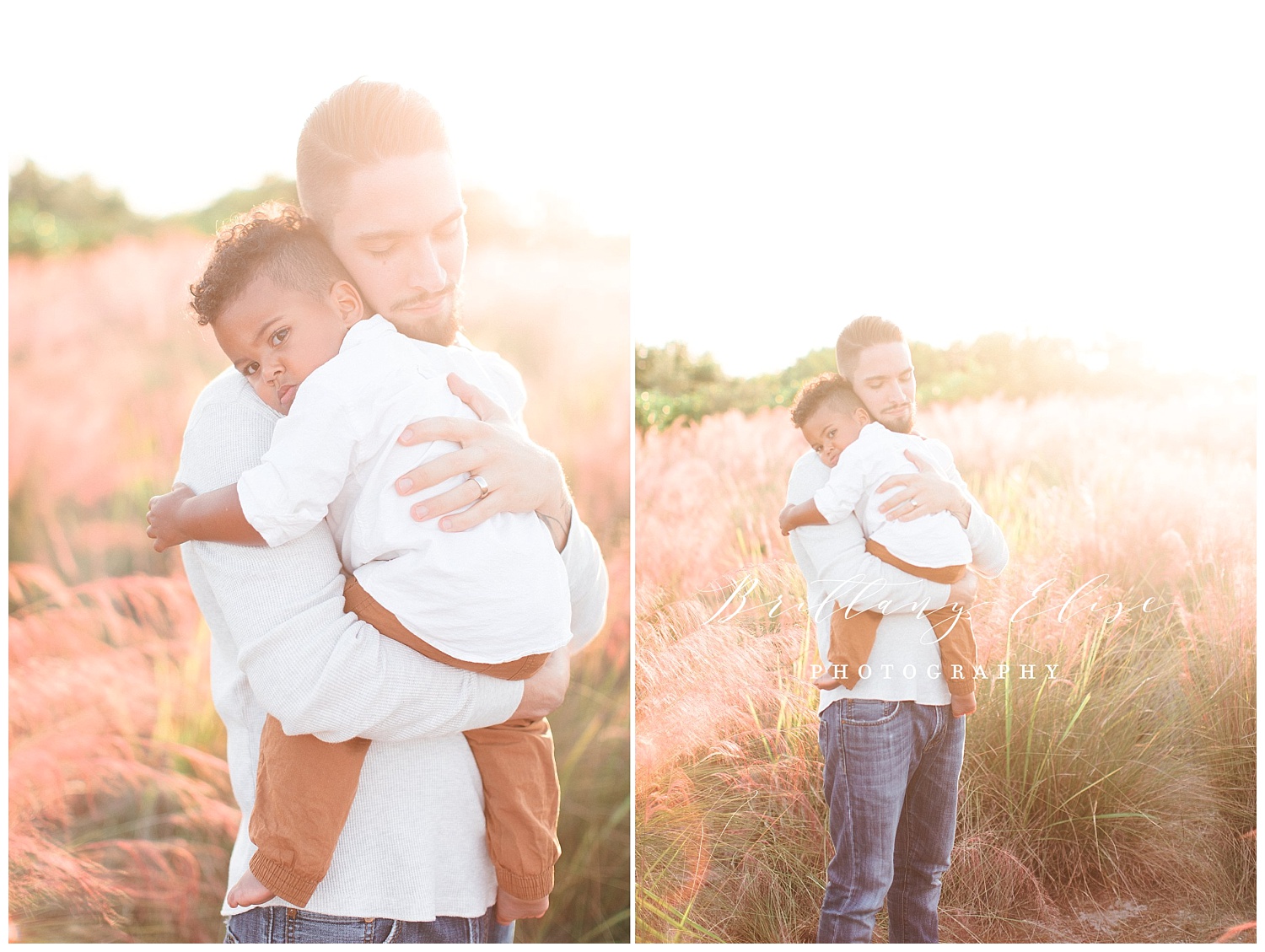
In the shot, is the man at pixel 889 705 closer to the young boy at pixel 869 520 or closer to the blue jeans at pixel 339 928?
the young boy at pixel 869 520

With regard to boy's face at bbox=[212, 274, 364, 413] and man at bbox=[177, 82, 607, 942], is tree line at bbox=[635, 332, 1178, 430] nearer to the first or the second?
man at bbox=[177, 82, 607, 942]

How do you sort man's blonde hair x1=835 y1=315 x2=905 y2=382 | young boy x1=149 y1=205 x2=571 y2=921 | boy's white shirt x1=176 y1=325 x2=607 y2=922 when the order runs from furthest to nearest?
man's blonde hair x1=835 y1=315 x2=905 y2=382
young boy x1=149 y1=205 x2=571 y2=921
boy's white shirt x1=176 y1=325 x2=607 y2=922

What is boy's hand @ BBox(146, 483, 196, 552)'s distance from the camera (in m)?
1.60

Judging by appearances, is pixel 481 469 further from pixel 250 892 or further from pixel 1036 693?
pixel 1036 693

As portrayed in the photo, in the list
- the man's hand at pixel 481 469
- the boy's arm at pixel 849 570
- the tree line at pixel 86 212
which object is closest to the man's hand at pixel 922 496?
the boy's arm at pixel 849 570

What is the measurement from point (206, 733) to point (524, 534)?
1.29 metres

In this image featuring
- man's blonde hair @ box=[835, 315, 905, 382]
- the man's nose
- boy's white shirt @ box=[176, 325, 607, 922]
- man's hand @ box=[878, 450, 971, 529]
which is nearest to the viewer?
boy's white shirt @ box=[176, 325, 607, 922]

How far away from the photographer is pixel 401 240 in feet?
5.91

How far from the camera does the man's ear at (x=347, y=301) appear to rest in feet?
5.74

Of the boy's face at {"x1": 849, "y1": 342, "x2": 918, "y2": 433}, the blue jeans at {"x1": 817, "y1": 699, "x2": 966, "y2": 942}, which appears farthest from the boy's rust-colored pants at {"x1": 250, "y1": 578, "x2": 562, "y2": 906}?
the boy's face at {"x1": 849, "y1": 342, "x2": 918, "y2": 433}

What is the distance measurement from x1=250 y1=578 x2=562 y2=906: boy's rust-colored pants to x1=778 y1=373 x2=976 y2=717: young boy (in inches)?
35.2

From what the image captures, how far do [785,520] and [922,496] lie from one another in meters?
0.32

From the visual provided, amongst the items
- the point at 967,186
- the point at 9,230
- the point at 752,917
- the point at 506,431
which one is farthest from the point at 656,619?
the point at 9,230

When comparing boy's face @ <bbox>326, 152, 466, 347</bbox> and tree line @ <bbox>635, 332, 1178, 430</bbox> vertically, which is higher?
boy's face @ <bbox>326, 152, 466, 347</bbox>
